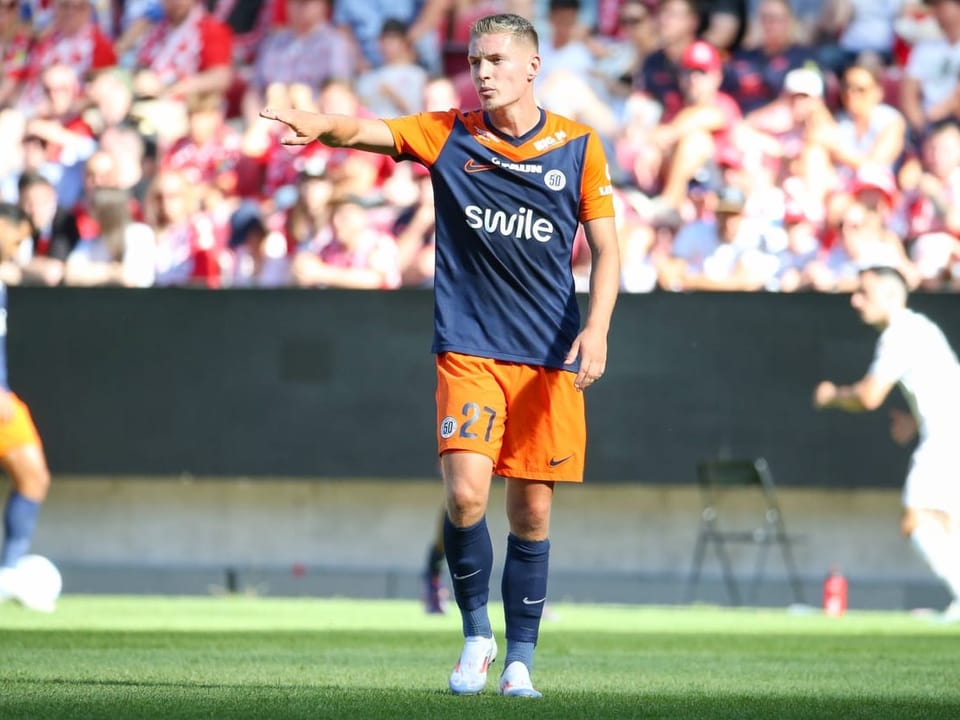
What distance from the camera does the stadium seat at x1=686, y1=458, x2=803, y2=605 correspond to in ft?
49.0

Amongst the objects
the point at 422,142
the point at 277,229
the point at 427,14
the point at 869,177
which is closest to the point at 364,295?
the point at 277,229

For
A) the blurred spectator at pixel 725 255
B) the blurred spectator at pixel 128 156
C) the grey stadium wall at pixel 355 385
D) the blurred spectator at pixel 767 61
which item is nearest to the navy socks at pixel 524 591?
the grey stadium wall at pixel 355 385

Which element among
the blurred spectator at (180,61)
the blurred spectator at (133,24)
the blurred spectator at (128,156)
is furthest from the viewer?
the blurred spectator at (133,24)

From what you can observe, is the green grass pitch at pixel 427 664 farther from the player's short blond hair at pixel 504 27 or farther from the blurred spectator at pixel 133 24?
the blurred spectator at pixel 133 24

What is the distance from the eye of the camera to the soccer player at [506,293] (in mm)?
6613

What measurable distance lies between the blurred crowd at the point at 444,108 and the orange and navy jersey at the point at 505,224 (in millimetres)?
7436

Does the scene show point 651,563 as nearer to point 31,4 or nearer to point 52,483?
point 52,483

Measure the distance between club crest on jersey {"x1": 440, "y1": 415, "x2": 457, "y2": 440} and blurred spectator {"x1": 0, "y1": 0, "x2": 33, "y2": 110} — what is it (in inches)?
426

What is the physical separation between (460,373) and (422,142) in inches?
33.3

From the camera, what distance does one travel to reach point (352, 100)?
1551 cm

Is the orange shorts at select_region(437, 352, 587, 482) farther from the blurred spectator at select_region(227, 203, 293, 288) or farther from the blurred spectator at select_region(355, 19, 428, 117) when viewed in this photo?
the blurred spectator at select_region(355, 19, 428, 117)

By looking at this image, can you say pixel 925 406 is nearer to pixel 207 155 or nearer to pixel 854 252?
pixel 854 252

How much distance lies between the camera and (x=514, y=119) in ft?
22.0

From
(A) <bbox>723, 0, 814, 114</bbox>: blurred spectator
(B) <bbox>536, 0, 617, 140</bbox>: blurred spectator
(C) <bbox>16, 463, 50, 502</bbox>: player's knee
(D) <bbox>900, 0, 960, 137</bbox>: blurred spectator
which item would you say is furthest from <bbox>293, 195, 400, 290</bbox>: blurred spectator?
(D) <bbox>900, 0, 960, 137</bbox>: blurred spectator
